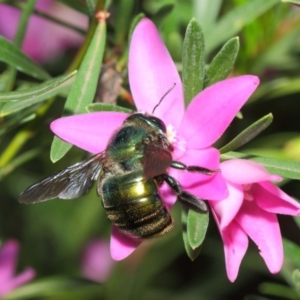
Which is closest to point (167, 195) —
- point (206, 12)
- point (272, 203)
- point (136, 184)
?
point (136, 184)

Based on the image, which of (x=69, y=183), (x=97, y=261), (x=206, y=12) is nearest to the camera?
(x=69, y=183)

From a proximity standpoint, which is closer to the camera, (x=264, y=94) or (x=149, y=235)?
(x=149, y=235)

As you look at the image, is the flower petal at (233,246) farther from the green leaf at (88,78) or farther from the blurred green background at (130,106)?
the green leaf at (88,78)

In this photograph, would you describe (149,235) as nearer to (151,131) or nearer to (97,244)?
(151,131)

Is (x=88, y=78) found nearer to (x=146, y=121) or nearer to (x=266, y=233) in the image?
(x=146, y=121)

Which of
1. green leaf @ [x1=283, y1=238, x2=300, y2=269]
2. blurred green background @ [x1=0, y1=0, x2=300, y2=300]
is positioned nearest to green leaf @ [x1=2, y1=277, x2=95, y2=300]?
blurred green background @ [x1=0, y1=0, x2=300, y2=300]

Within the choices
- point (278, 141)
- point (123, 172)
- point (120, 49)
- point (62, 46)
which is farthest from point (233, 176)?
point (62, 46)
